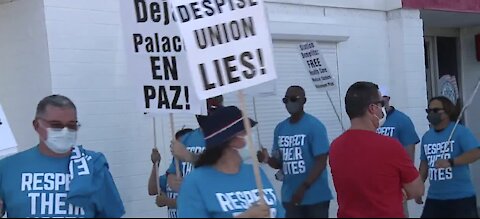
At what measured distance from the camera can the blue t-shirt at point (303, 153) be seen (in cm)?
744

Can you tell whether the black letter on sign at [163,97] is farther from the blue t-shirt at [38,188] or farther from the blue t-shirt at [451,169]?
the blue t-shirt at [451,169]

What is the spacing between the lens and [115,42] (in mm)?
7750

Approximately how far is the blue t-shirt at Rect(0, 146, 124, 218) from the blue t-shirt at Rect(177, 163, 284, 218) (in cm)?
91

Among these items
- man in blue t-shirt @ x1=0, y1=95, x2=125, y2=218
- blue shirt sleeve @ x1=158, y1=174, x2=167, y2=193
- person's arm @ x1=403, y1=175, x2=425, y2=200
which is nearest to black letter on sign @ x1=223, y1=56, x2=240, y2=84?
man in blue t-shirt @ x1=0, y1=95, x2=125, y2=218

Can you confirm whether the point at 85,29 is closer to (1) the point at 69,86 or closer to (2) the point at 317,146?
(1) the point at 69,86

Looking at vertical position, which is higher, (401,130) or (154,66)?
(154,66)

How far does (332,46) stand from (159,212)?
3.31 m

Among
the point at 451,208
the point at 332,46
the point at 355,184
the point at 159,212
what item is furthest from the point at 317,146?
the point at 332,46

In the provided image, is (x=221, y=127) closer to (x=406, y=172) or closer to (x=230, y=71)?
(x=230, y=71)

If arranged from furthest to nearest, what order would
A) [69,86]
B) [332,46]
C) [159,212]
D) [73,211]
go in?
[332,46]
[159,212]
[69,86]
[73,211]

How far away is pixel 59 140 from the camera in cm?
488

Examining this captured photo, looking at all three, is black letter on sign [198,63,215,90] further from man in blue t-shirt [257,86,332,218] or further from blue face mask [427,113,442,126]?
blue face mask [427,113,442,126]

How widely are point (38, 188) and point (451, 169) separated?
400cm

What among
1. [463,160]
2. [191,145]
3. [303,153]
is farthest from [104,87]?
[463,160]
